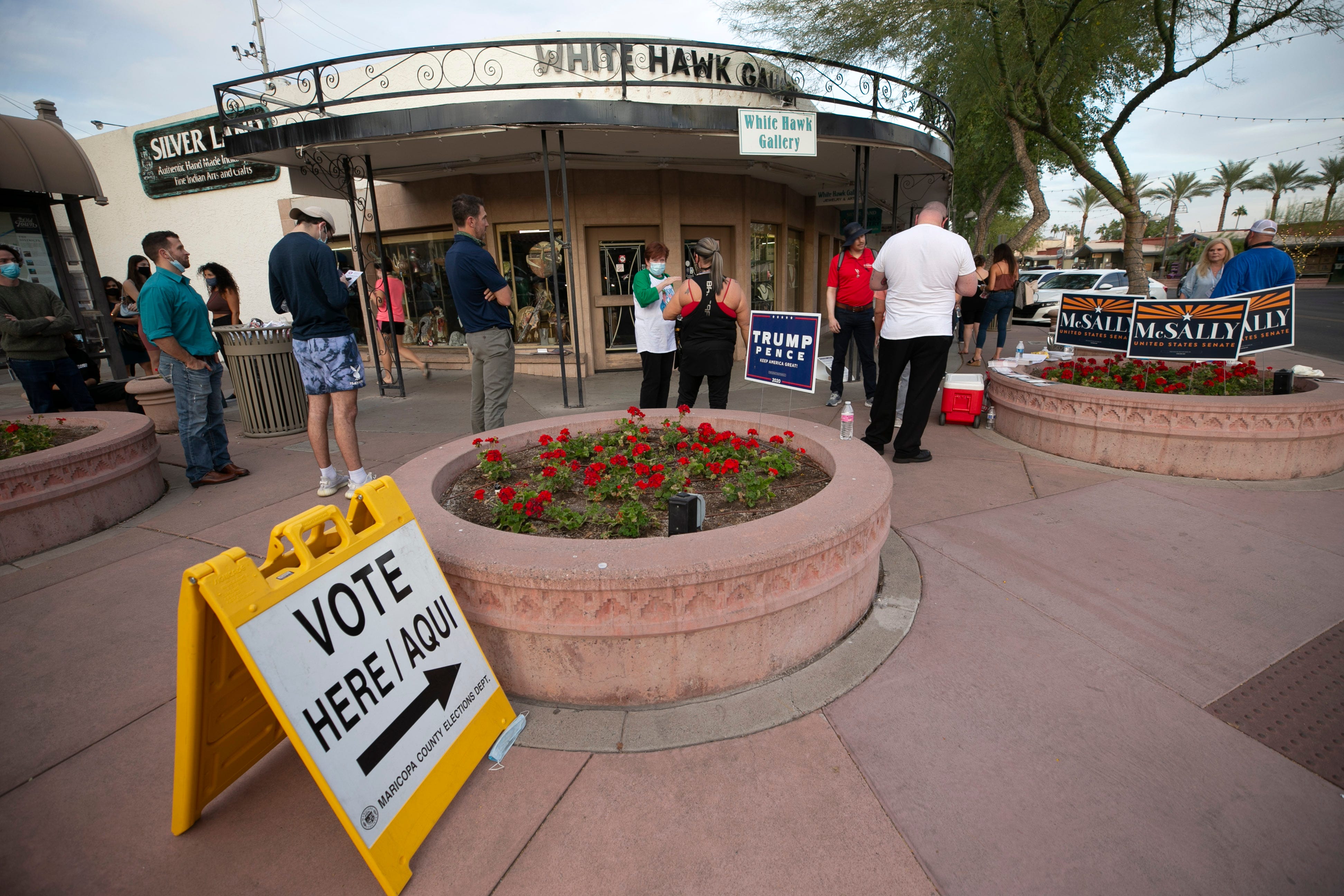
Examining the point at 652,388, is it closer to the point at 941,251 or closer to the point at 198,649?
the point at 941,251

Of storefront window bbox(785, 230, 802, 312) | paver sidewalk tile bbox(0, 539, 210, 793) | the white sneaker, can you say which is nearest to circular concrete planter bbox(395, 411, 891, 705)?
paver sidewalk tile bbox(0, 539, 210, 793)

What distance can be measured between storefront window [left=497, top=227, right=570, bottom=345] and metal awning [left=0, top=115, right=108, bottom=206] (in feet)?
17.6

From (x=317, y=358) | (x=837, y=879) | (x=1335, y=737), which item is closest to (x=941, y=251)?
(x=1335, y=737)

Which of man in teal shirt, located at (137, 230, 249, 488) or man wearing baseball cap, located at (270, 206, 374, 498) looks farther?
man in teal shirt, located at (137, 230, 249, 488)

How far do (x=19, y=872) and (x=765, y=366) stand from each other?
4.85m

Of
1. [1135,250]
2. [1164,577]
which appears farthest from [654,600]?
[1135,250]

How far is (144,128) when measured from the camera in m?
14.0

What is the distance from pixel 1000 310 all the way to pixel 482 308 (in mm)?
8089

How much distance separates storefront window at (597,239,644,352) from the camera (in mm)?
10125

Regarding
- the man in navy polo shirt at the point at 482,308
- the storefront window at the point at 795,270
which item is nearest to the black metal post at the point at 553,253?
the man in navy polo shirt at the point at 482,308

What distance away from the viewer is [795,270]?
13.5m

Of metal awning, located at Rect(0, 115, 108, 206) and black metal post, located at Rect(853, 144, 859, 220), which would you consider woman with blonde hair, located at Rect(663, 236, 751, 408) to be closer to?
black metal post, located at Rect(853, 144, 859, 220)

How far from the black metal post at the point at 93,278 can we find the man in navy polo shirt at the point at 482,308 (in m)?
7.47

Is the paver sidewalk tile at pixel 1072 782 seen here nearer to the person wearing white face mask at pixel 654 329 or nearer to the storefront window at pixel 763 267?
the person wearing white face mask at pixel 654 329
